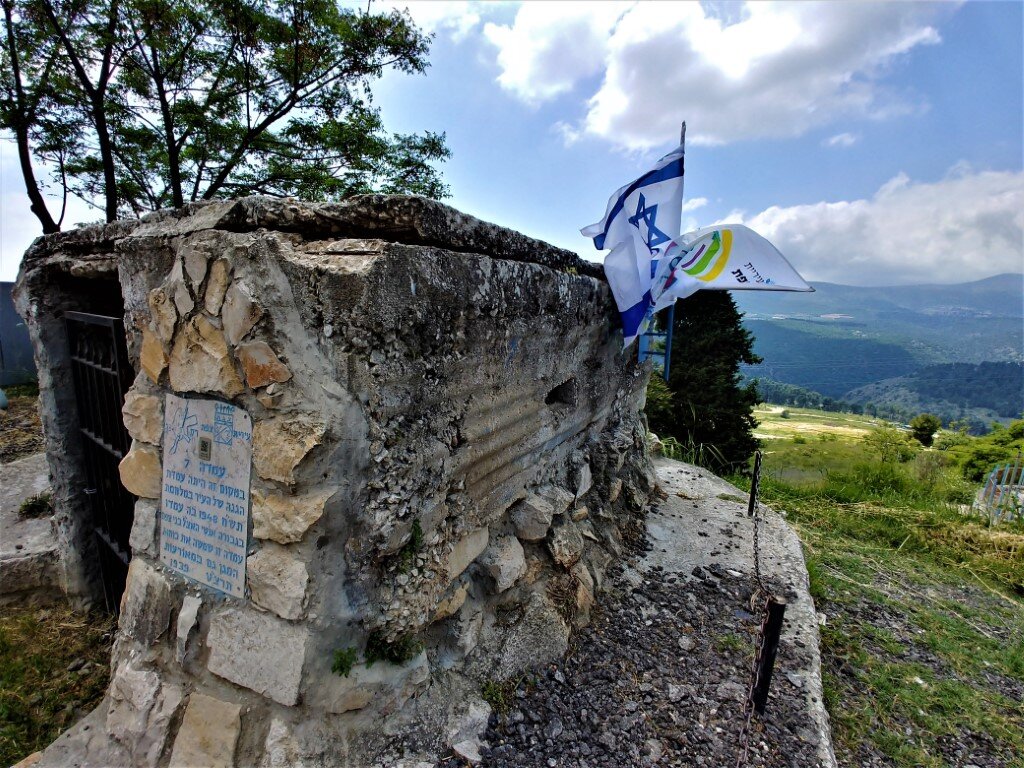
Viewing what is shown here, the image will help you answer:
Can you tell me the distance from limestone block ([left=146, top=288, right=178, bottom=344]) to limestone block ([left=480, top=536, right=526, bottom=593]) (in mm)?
1606

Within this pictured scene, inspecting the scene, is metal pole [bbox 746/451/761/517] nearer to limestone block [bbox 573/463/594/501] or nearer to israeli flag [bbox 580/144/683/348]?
limestone block [bbox 573/463/594/501]

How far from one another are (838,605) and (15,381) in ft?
44.5

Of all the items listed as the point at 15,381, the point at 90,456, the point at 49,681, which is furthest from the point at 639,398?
the point at 15,381

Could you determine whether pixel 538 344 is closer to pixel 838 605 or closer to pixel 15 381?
pixel 838 605

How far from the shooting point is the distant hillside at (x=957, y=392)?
299 feet

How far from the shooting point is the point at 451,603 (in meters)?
2.15

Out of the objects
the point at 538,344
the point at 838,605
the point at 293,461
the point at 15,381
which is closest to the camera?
the point at 293,461

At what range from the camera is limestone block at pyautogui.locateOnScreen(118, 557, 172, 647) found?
2045 millimetres

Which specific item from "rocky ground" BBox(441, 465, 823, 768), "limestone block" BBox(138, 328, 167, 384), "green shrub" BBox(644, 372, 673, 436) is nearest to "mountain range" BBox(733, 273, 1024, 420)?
"green shrub" BBox(644, 372, 673, 436)

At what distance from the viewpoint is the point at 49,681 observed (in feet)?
9.55

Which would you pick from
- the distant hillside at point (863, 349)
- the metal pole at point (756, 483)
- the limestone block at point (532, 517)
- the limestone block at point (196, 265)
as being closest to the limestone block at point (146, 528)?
the limestone block at point (196, 265)

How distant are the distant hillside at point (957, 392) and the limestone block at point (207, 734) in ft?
352

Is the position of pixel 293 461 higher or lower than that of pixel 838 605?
higher

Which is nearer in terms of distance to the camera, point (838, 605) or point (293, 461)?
point (293, 461)
